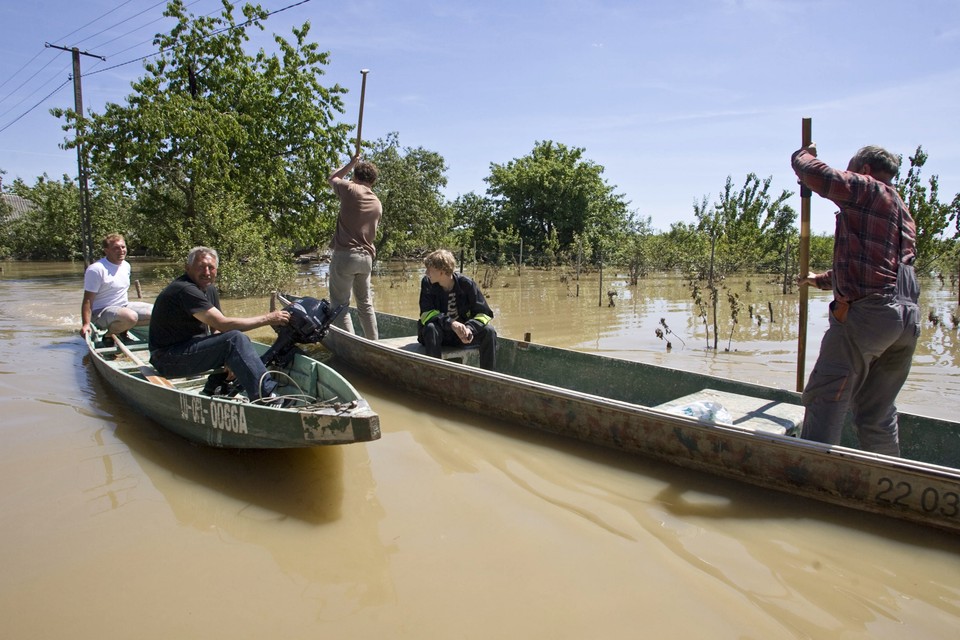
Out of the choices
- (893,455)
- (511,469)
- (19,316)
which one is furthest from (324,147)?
(893,455)

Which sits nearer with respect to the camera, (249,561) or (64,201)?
(249,561)

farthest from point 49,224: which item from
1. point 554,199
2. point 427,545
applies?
point 427,545

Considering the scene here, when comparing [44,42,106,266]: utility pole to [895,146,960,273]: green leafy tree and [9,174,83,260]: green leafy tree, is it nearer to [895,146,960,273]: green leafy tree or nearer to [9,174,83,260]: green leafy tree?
[9,174,83,260]: green leafy tree

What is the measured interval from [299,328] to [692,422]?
2.83 m

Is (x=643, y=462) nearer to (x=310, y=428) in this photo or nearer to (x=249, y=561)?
(x=310, y=428)

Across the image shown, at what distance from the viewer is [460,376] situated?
203 inches

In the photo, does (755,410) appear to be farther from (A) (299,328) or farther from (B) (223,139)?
(B) (223,139)

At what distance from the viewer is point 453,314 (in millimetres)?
5703

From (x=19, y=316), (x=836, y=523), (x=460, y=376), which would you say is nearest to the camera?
(x=836, y=523)

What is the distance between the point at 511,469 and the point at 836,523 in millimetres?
1922

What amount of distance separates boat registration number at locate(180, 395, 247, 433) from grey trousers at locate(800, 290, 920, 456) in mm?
3304

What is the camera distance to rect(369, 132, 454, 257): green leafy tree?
2410 cm

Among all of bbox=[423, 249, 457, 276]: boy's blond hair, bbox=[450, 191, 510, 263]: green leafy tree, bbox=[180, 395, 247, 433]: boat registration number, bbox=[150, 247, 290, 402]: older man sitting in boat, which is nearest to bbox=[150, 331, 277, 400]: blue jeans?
bbox=[150, 247, 290, 402]: older man sitting in boat

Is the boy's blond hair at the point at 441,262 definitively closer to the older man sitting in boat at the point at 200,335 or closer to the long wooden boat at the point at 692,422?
the long wooden boat at the point at 692,422
